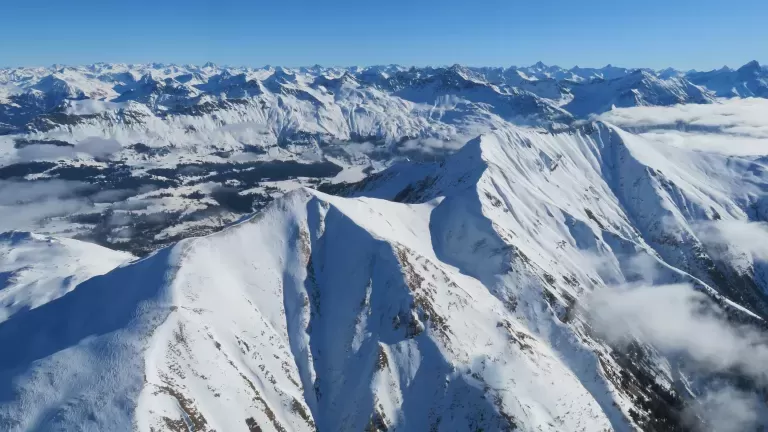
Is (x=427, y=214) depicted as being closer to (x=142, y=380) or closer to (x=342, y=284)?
(x=342, y=284)

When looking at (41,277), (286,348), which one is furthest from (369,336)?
(41,277)

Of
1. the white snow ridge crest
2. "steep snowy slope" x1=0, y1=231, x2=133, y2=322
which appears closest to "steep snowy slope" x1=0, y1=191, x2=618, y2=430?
the white snow ridge crest

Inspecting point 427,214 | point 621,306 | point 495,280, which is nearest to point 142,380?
point 495,280

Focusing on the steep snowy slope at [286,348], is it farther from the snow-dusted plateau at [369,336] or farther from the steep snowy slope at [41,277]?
the steep snowy slope at [41,277]

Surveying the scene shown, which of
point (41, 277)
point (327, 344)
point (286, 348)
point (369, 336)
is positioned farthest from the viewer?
point (41, 277)

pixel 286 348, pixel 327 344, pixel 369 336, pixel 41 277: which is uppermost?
pixel 369 336

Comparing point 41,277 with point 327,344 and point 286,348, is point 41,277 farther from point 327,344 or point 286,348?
point 327,344

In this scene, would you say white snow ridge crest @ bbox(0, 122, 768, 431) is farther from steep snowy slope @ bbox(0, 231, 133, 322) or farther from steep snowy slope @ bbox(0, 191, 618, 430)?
steep snowy slope @ bbox(0, 231, 133, 322)

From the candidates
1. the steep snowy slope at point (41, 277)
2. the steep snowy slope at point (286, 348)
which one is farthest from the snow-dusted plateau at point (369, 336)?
the steep snowy slope at point (41, 277)
